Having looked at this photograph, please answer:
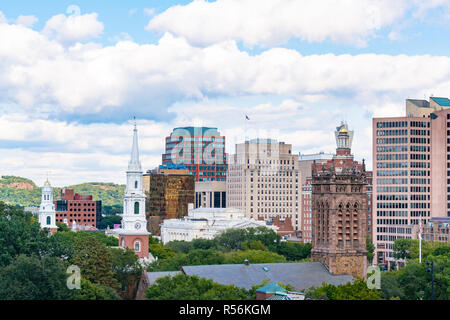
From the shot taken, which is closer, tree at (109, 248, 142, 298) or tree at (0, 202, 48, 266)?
tree at (0, 202, 48, 266)

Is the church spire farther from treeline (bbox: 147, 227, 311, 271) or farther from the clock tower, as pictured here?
treeline (bbox: 147, 227, 311, 271)

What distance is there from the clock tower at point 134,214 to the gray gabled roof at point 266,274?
6733 centimetres

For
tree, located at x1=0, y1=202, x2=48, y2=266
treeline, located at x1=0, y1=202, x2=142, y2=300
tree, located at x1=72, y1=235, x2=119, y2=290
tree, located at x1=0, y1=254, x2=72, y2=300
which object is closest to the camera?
tree, located at x1=0, y1=254, x2=72, y2=300

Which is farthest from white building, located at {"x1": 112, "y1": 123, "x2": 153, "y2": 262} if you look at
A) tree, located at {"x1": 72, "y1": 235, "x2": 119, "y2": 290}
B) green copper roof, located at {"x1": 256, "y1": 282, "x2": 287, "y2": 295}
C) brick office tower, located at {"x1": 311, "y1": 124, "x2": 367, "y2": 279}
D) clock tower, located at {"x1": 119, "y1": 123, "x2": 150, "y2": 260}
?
green copper roof, located at {"x1": 256, "y1": 282, "x2": 287, "y2": 295}

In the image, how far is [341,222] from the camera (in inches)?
4375

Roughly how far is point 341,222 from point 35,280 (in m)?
43.7

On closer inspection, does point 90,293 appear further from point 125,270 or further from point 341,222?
point 341,222

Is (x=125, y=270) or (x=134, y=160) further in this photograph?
(x=134, y=160)

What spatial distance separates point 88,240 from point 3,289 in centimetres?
3395

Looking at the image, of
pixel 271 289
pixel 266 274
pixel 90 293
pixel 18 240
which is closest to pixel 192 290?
pixel 271 289

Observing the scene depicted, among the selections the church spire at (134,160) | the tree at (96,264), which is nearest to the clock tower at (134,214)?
the church spire at (134,160)

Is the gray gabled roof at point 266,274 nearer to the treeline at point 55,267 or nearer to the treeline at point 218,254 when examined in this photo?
the treeline at point 55,267

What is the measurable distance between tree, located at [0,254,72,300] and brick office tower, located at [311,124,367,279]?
37.5 metres

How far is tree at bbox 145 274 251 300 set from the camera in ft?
276
